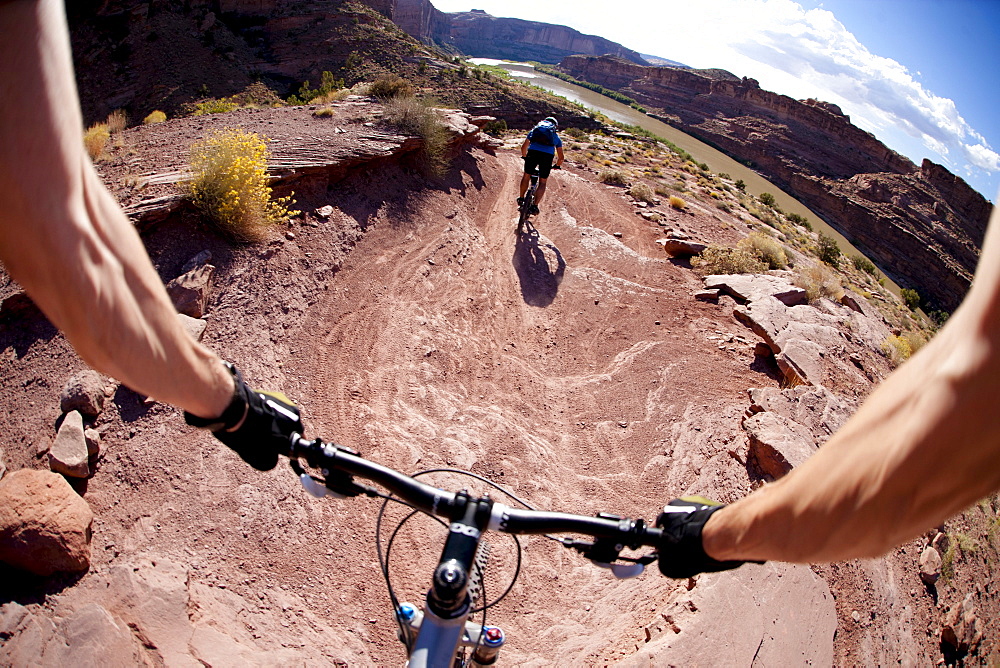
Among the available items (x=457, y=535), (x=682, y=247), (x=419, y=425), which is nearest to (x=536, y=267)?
(x=682, y=247)

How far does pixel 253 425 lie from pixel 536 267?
7.28 m

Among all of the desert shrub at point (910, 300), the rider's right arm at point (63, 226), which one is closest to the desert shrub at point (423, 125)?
the rider's right arm at point (63, 226)

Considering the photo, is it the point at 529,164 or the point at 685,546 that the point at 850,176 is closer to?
the point at 529,164

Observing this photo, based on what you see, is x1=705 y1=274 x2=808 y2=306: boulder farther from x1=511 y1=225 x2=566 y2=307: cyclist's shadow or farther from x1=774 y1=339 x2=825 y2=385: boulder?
x1=511 y1=225 x2=566 y2=307: cyclist's shadow

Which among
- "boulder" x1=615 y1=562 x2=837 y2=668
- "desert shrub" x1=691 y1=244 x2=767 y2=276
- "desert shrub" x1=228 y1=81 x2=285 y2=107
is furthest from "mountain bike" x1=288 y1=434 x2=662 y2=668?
"desert shrub" x1=228 y1=81 x2=285 y2=107

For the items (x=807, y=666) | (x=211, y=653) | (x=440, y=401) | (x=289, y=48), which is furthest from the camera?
(x=289, y=48)

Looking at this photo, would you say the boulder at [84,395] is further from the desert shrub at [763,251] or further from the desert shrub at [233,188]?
the desert shrub at [763,251]

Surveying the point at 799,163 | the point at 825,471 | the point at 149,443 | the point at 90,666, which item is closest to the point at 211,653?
the point at 90,666

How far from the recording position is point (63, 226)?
1.01 meters

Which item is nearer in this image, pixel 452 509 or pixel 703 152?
pixel 452 509

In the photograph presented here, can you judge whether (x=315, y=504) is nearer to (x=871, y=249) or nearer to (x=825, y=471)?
(x=825, y=471)

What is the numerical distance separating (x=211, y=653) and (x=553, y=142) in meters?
8.90

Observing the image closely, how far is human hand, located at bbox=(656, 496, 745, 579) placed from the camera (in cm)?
135

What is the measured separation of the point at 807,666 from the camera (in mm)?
3379
